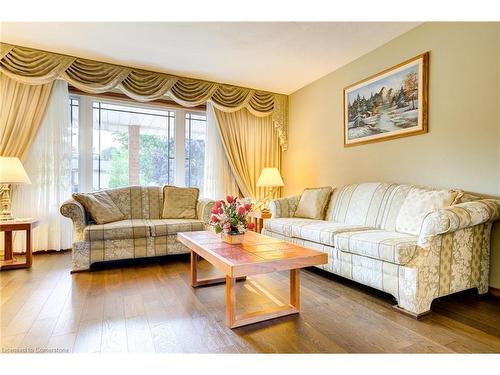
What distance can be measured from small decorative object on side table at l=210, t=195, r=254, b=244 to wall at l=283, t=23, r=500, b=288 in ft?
6.11

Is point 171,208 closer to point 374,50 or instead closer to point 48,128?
point 48,128

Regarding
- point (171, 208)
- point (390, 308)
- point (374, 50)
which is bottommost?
point (390, 308)

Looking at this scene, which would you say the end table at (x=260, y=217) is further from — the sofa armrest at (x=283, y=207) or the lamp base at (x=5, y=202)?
the lamp base at (x=5, y=202)

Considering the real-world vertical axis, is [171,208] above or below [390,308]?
above

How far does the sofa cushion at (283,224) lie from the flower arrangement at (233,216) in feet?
3.34

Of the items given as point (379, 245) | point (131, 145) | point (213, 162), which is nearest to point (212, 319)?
point (379, 245)

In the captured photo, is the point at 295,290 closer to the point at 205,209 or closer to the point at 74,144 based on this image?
the point at 205,209

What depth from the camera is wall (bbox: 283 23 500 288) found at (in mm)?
2312

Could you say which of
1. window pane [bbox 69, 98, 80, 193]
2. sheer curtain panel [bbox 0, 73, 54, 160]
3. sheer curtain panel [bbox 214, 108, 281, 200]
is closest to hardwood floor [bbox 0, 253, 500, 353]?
window pane [bbox 69, 98, 80, 193]

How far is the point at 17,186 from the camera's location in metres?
3.44

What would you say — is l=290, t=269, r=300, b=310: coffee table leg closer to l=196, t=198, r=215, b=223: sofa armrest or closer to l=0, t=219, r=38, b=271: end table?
l=196, t=198, r=215, b=223: sofa armrest

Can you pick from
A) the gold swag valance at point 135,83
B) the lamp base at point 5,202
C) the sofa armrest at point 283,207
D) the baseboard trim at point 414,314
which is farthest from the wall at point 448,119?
the lamp base at point 5,202

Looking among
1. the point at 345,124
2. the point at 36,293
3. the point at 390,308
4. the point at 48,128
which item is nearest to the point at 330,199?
the point at 345,124
